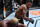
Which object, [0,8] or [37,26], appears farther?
[0,8]

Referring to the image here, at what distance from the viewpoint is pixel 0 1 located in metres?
5.41

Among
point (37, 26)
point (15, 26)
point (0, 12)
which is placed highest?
point (15, 26)

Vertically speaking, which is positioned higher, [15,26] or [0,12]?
[15,26]

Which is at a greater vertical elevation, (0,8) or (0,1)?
(0,1)

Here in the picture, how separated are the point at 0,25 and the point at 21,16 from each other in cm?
167

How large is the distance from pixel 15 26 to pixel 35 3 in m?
13.2

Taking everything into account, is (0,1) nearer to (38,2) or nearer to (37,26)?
(37,26)

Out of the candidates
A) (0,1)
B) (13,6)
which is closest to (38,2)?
(13,6)

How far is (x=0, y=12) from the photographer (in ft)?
17.7

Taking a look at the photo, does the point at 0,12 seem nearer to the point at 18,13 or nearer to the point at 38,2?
the point at 18,13

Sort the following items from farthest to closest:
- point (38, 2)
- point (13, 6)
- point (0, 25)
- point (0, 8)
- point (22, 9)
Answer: point (38, 2), point (13, 6), point (0, 8), point (22, 9), point (0, 25)

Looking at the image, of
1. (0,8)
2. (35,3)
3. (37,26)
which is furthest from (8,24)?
(35,3)

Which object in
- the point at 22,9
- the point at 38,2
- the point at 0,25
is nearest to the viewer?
the point at 0,25

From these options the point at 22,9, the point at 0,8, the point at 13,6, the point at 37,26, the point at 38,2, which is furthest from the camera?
the point at 38,2
